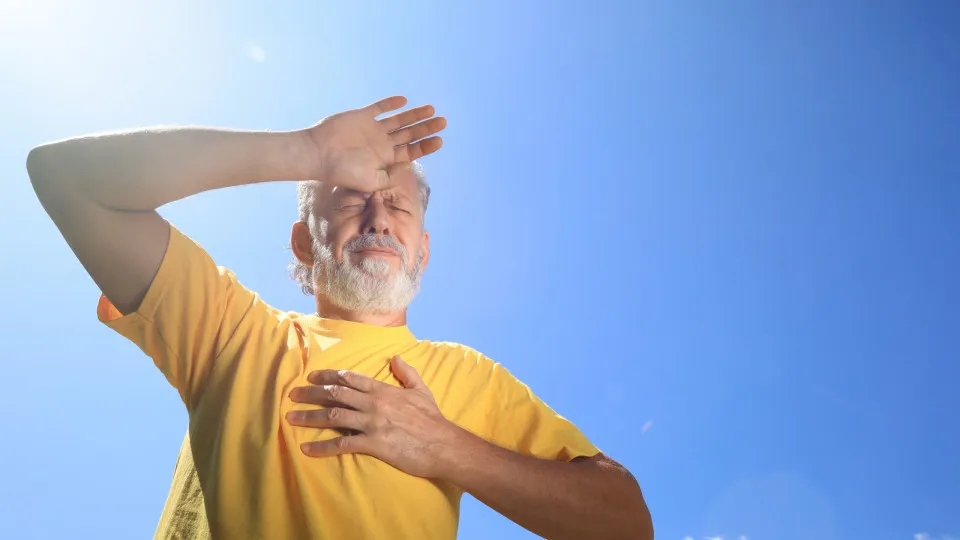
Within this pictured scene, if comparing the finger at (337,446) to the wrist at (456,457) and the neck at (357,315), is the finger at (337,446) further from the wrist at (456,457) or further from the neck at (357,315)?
the neck at (357,315)

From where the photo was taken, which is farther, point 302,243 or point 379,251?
point 302,243

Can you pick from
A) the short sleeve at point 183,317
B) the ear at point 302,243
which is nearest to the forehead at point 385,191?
the ear at point 302,243

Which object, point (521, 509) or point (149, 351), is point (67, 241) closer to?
point (149, 351)

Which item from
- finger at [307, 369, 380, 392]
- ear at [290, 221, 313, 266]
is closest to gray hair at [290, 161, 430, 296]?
ear at [290, 221, 313, 266]

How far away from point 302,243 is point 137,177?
103 cm

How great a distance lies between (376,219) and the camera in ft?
8.81

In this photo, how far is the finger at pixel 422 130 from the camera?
249cm

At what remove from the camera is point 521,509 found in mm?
2158

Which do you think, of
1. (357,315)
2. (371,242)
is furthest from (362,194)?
(357,315)

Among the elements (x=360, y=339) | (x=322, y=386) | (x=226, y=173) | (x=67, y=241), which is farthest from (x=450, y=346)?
(x=67, y=241)

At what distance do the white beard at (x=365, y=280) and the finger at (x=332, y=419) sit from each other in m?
0.69

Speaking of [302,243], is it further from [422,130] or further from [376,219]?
[422,130]

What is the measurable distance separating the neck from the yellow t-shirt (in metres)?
0.16

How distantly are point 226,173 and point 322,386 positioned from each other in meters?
0.76
